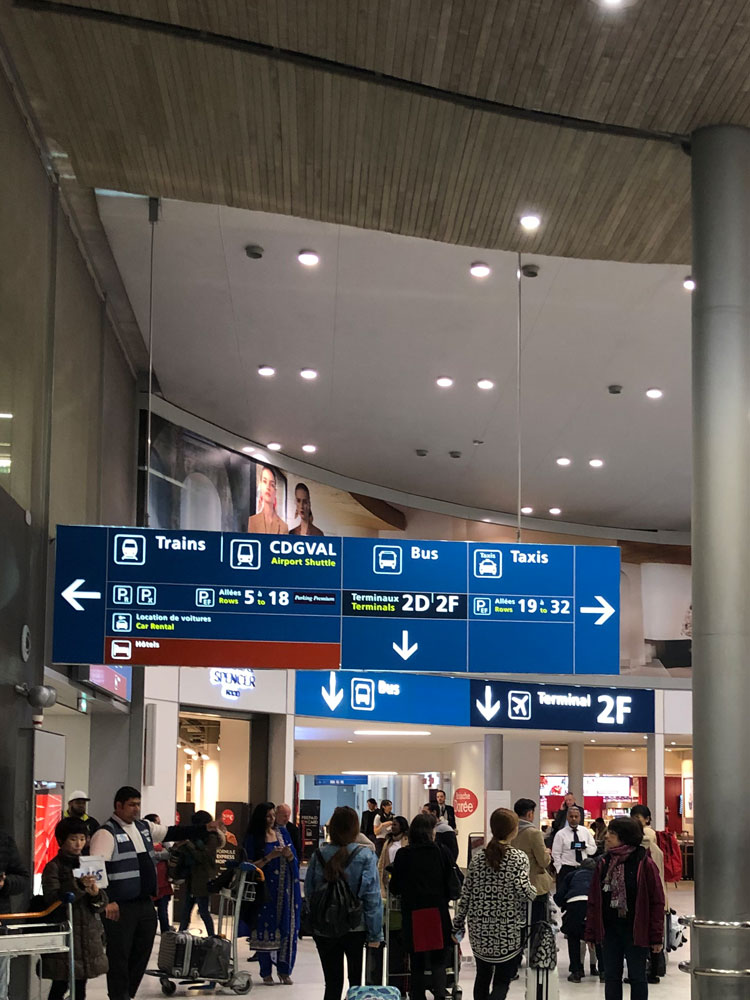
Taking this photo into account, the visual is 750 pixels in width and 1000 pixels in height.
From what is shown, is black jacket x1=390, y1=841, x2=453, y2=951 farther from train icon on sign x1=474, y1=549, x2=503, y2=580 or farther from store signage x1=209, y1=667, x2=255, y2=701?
store signage x1=209, y1=667, x2=255, y2=701

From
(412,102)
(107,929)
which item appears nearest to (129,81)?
(412,102)

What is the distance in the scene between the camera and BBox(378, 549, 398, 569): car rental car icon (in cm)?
945

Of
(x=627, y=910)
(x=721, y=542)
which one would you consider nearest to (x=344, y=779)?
(x=627, y=910)

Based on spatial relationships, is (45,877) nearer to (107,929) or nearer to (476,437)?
(107,929)

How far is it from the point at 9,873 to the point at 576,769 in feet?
73.5

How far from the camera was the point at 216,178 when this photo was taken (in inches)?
302

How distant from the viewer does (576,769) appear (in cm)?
2752

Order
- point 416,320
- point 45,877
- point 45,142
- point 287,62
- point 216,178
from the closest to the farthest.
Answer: point 287,62 → point 45,877 → point 216,178 → point 45,142 → point 416,320

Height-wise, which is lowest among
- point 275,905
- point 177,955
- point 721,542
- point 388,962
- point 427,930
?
point 177,955

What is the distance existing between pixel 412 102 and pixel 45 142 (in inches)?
119

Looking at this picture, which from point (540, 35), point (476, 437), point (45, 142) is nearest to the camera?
point (540, 35)

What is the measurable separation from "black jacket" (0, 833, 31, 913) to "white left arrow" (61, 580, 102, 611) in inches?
102

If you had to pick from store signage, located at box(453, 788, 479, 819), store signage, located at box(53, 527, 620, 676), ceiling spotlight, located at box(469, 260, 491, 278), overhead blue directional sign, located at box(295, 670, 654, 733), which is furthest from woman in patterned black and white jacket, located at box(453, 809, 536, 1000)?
store signage, located at box(453, 788, 479, 819)

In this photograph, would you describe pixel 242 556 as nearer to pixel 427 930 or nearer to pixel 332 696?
pixel 427 930
